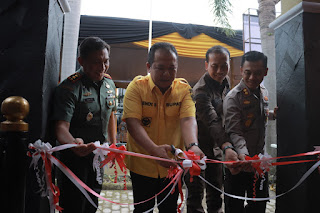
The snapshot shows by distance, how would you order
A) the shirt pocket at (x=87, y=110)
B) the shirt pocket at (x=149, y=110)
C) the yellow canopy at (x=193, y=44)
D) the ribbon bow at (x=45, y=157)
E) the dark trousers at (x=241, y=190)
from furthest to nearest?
the yellow canopy at (x=193, y=44)
the dark trousers at (x=241, y=190)
the shirt pocket at (x=149, y=110)
the shirt pocket at (x=87, y=110)
the ribbon bow at (x=45, y=157)

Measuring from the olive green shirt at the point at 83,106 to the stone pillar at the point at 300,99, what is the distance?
1.50 metres

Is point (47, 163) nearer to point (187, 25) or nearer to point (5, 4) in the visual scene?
point (5, 4)

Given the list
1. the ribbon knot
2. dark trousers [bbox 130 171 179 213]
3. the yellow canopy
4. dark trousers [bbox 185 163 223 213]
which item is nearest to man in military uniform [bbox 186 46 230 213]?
dark trousers [bbox 185 163 223 213]

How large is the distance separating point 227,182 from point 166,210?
25.6 inches

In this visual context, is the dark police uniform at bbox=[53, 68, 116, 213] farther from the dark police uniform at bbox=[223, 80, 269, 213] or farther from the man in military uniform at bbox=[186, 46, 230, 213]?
the dark police uniform at bbox=[223, 80, 269, 213]

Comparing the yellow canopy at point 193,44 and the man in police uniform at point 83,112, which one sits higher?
the yellow canopy at point 193,44

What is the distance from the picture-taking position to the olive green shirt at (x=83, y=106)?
1784 millimetres

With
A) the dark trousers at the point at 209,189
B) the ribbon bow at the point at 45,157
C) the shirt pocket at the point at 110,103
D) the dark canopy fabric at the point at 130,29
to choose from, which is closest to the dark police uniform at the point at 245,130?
the dark trousers at the point at 209,189

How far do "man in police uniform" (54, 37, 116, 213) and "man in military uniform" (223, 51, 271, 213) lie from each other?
112 centimetres

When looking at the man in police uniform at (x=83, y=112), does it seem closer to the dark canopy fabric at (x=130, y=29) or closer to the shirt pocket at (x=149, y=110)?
the shirt pocket at (x=149, y=110)

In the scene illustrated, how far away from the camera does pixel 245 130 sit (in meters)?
2.29

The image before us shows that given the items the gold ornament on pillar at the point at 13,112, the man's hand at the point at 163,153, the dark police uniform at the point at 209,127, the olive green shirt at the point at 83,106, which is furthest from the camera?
the dark police uniform at the point at 209,127

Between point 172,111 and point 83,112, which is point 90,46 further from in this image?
point 172,111

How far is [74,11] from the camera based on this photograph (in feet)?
11.3
